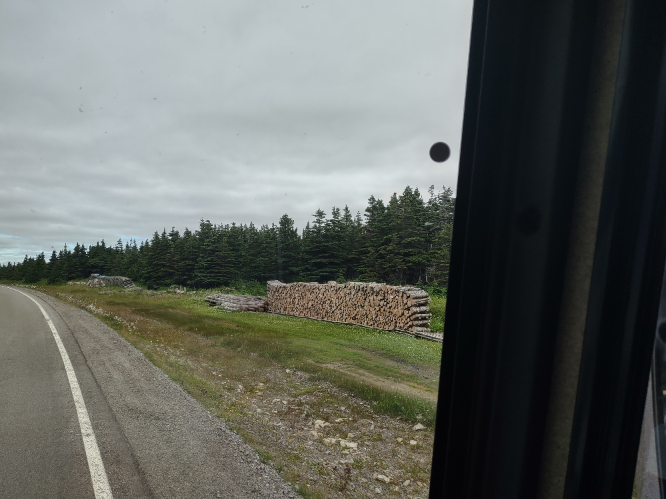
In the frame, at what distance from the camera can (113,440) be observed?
2832 mm

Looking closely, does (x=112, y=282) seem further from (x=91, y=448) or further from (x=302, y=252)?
(x=91, y=448)

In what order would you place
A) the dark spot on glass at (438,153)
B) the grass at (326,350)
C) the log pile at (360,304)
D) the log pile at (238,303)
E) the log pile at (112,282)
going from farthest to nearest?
the log pile at (112,282), the log pile at (238,303), the log pile at (360,304), the grass at (326,350), the dark spot on glass at (438,153)

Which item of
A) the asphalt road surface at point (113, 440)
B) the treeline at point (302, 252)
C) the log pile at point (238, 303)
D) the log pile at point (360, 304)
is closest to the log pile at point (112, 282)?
the treeline at point (302, 252)

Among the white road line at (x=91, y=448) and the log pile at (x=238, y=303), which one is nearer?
the white road line at (x=91, y=448)

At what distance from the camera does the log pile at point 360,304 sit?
818 cm

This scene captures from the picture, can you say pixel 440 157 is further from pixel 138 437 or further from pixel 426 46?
pixel 138 437

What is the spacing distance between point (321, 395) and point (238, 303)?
31.7 ft

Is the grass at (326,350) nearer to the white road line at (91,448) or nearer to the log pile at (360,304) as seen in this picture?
the log pile at (360,304)

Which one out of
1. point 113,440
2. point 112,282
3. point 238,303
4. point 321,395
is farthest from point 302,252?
point 112,282

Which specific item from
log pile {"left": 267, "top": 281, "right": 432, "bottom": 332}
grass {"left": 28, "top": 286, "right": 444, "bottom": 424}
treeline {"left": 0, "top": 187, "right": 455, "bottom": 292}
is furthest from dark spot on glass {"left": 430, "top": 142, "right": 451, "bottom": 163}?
log pile {"left": 267, "top": 281, "right": 432, "bottom": 332}

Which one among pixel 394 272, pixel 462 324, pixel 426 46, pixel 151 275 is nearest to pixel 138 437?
pixel 462 324

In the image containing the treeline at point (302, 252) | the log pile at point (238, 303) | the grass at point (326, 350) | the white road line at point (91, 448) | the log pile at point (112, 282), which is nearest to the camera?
the white road line at point (91, 448)

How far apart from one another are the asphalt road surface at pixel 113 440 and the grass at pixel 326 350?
2.44 feet

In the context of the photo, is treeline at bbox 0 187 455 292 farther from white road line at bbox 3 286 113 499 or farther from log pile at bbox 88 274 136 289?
white road line at bbox 3 286 113 499
